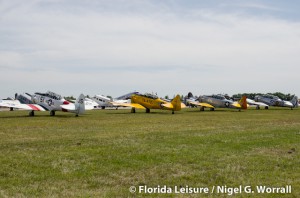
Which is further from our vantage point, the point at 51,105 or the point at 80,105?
the point at 51,105

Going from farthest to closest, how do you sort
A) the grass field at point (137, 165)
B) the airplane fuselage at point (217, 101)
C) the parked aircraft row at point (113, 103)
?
the airplane fuselage at point (217, 101) → the parked aircraft row at point (113, 103) → the grass field at point (137, 165)

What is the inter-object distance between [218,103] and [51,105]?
944 inches

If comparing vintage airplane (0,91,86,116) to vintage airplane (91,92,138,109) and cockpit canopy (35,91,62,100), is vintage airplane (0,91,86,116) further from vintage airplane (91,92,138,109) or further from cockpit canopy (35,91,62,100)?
vintage airplane (91,92,138,109)

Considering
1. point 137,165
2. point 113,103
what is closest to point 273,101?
point 113,103

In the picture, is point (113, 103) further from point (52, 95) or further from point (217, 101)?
point (217, 101)

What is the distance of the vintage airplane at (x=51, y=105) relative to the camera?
29.7m

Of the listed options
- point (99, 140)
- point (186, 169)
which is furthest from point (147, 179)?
point (99, 140)

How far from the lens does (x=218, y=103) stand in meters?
46.2

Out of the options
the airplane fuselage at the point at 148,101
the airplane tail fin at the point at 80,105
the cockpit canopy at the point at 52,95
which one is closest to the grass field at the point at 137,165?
the airplane tail fin at the point at 80,105

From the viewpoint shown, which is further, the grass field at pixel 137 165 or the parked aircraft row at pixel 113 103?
the parked aircraft row at pixel 113 103

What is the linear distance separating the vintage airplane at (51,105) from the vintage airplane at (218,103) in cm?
2116

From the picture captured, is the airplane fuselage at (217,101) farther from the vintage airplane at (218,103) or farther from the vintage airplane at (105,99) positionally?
the vintage airplane at (105,99)

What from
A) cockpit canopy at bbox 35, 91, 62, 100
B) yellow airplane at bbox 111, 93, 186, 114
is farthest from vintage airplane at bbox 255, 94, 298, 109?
cockpit canopy at bbox 35, 91, 62, 100

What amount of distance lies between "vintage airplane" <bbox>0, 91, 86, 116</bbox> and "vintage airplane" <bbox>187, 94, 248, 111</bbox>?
21.2 m
